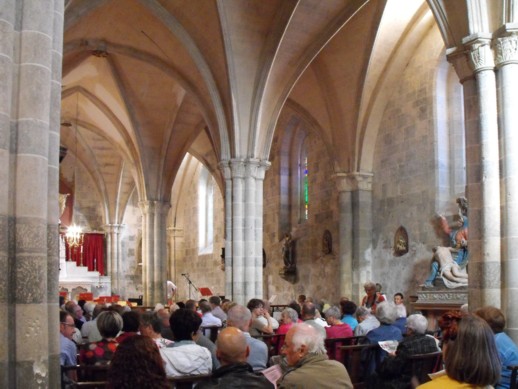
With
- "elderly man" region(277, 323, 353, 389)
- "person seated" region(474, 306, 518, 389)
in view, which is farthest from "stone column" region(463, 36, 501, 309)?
"elderly man" region(277, 323, 353, 389)

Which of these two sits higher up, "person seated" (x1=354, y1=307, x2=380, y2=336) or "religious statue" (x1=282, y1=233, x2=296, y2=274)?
"religious statue" (x1=282, y1=233, x2=296, y2=274)

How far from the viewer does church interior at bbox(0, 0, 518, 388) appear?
17.9ft

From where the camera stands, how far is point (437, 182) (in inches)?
614

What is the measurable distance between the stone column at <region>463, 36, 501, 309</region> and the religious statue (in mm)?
12637

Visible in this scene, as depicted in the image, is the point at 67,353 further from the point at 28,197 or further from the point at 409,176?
the point at 409,176

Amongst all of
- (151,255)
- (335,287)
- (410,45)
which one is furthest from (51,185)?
(151,255)

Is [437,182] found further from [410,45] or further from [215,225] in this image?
[215,225]

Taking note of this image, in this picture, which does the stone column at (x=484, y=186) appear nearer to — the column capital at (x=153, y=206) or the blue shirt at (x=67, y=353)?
the blue shirt at (x=67, y=353)

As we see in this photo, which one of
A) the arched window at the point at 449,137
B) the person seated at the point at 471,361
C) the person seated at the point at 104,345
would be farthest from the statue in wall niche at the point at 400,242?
the person seated at the point at 471,361

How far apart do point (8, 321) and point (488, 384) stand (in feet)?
12.4

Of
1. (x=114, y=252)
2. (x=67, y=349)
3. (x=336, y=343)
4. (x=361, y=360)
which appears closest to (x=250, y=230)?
(x=336, y=343)

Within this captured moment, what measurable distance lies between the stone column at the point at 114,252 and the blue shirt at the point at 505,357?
84.4 ft

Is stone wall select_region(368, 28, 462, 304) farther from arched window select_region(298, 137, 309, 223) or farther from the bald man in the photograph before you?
the bald man

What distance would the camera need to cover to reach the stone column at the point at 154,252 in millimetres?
22016
